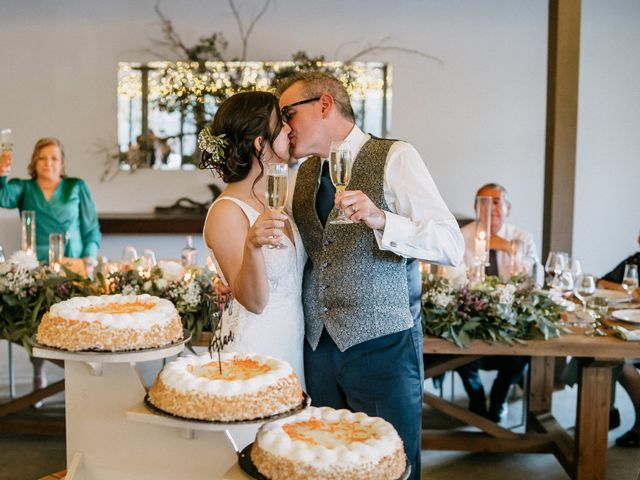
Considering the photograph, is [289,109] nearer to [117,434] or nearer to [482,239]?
[117,434]

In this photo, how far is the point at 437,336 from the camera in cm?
357

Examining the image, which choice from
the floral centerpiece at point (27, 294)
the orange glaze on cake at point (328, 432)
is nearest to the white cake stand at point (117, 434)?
the orange glaze on cake at point (328, 432)

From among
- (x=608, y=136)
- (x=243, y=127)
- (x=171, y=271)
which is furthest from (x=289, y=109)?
(x=608, y=136)

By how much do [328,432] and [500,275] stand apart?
339 centimetres

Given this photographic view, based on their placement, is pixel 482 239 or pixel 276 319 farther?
pixel 482 239

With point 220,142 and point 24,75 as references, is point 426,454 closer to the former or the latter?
point 220,142

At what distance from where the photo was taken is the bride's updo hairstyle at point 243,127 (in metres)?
2.49

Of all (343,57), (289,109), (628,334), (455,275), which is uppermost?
(343,57)

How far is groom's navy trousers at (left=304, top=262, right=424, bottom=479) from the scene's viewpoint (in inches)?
101

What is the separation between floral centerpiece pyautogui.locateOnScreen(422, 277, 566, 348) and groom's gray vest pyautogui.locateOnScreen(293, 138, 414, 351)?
3.32ft

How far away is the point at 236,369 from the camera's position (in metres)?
1.92

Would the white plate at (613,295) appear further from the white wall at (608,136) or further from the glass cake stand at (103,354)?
the glass cake stand at (103,354)

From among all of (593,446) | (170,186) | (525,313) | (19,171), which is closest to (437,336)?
(525,313)

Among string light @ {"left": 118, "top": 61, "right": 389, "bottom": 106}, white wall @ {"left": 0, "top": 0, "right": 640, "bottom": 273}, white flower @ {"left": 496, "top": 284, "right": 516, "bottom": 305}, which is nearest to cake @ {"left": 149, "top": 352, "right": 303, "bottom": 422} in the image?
white flower @ {"left": 496, "top": 284, "right": 516, "bottom": 305}
